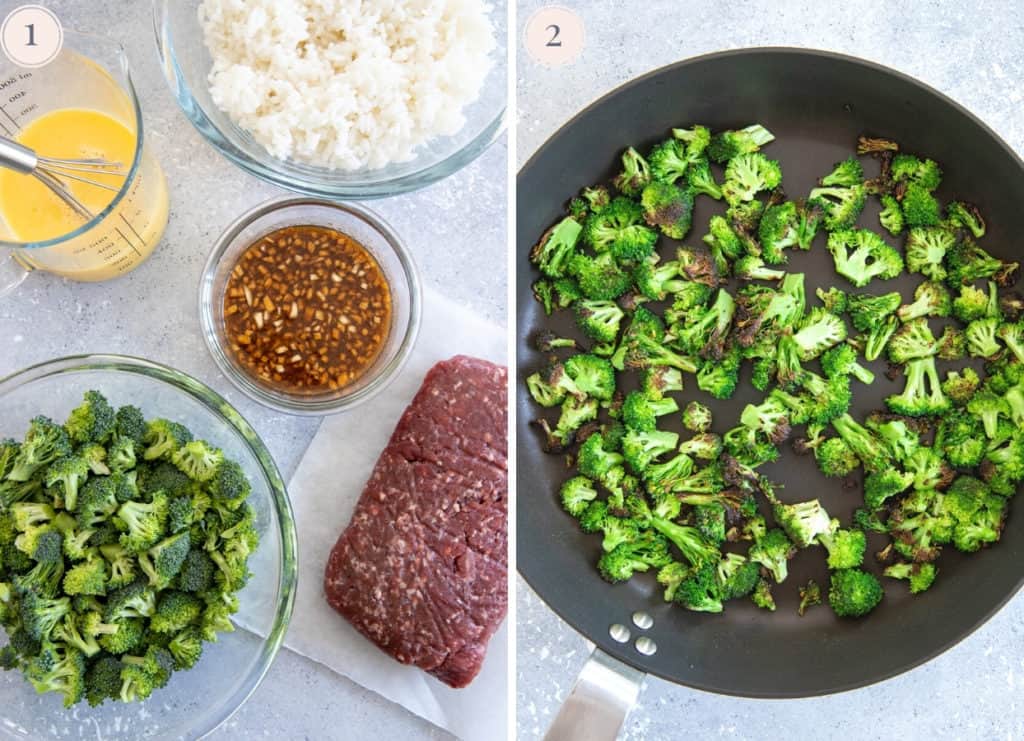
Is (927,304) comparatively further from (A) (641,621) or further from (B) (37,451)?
(B) (37,451)

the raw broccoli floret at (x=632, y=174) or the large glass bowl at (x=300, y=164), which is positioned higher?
the large glass bowl at (x=300, y=164)

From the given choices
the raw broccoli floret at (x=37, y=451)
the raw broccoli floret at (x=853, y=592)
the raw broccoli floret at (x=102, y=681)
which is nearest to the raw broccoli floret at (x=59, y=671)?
the raw broccoli floret at (x=102, y=681)

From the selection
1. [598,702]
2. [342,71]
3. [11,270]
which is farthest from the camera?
[11,270]

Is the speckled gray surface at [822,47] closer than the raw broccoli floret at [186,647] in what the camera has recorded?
No

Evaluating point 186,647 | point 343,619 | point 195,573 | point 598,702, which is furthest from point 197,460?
point 598,702

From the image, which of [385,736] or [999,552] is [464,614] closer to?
[385,736]

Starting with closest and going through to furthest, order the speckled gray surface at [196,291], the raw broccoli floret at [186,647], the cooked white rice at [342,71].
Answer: the cooked white rice at [342,71] < the raw broccoli floret at [186,647] < the speckled gray surface at [196,291]

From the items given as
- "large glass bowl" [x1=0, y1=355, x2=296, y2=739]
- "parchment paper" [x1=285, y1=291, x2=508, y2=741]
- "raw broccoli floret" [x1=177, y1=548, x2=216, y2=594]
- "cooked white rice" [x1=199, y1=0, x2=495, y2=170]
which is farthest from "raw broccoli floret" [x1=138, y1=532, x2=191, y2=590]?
"cooked white rice" [x1=199, y1=0, x2=495, y2=170]

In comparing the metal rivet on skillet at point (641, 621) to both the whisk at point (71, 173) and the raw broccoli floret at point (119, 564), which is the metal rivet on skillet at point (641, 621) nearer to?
the raw broccoli floret at point (119, 564)
